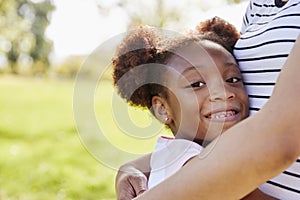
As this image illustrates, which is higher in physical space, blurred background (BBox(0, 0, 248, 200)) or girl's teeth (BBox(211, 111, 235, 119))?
blurred background (BBox(0, 0, 248, 200))

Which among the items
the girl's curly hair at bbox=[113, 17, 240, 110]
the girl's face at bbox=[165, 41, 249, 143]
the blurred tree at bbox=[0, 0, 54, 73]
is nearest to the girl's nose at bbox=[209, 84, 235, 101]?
the girl's face at bbox=[165, 41, 249, 143]

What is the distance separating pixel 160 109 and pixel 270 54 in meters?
0.45

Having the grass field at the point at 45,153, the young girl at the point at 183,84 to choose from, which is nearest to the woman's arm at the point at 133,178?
the young girl at the point at 183,84

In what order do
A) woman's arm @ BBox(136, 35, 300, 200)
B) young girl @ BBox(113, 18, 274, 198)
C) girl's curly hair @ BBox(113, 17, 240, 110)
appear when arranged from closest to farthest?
1. woman's arm @ BBox(136, 35, 300, 200)
2. young girl @ BBox(113, 18, 274, 198)
3. girl's curly hair @ BBox(113, 17, 240, 110)

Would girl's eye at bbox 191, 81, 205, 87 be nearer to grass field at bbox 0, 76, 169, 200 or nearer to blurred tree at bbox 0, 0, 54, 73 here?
grass field at bbox 0, 76, 169, 200

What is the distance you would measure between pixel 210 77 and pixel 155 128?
0.26 m

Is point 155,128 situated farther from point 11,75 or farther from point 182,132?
point 11,75

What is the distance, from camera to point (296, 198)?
138 cm

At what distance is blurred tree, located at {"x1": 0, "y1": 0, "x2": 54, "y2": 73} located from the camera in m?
9.41

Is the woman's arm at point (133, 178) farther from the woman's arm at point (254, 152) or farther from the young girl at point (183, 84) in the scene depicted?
the woman's arm at point (254, 152)

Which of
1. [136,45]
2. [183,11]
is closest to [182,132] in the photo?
[136,45]

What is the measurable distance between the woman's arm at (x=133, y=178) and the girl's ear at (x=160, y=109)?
0.11 m

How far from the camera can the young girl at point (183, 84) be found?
159 centimetres

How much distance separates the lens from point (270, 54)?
4.67 ft
